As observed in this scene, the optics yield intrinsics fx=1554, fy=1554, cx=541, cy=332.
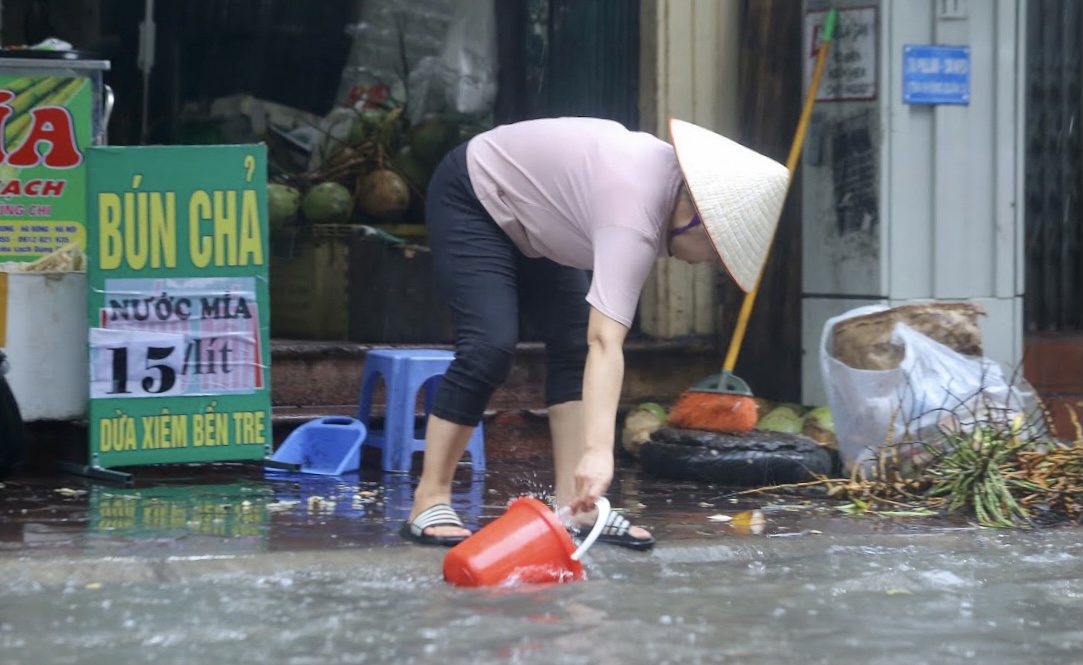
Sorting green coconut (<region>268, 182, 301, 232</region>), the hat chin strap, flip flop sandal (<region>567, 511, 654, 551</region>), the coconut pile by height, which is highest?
the coconut pile

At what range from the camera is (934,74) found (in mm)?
6551

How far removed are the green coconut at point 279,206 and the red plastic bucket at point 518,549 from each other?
3805mm

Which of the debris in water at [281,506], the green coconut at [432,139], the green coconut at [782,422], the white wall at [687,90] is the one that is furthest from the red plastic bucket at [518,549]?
the green coconut at [432,139]

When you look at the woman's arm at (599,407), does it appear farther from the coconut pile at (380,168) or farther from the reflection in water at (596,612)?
the coconut pile at (380,168)

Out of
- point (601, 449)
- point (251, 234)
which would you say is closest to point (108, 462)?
point (251, 234)

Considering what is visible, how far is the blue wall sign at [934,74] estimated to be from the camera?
256 inches

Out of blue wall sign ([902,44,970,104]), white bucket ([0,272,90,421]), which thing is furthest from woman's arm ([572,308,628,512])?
blue wall sign ([902,44,970,104])

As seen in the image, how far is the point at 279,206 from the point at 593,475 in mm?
4123

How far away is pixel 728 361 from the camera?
6.44 metres

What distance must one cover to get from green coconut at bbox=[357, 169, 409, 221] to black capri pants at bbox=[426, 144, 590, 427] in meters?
2.98

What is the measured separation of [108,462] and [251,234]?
3.17 feet

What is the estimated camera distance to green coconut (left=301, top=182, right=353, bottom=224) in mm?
7598

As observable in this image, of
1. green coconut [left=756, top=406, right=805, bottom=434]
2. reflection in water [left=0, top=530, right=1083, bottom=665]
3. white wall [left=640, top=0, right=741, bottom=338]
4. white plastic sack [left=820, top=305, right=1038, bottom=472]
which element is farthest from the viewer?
white wall [left=640, top=0, right=741, bottom=338]

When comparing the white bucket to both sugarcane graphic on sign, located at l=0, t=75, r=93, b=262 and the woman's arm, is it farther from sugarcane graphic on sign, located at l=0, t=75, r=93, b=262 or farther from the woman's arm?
the woman's arm
